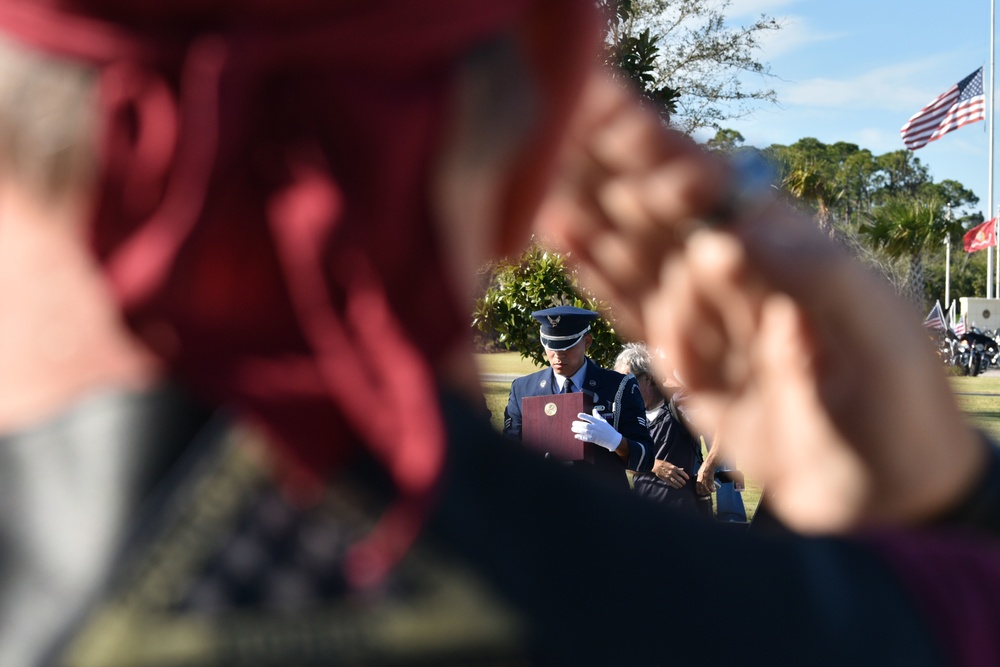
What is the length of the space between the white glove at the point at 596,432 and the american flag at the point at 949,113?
20.7m

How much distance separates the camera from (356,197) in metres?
0.60

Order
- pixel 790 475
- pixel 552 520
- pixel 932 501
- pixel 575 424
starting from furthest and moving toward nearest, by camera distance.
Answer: pixel 575 424 → pixel 790 475 → pixel 932 501 → pixel 552 520

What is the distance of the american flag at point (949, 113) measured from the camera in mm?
24000

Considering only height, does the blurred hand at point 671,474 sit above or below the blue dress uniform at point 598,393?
below

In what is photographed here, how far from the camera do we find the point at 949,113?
25.5 metres

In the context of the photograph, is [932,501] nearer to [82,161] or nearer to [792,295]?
[792,295]

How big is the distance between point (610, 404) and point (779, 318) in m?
4.91

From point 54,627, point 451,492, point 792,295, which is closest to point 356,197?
point 451,492

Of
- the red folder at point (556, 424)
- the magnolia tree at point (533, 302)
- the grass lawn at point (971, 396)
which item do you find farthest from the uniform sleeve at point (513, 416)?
the grass lawn at point (971, 396)

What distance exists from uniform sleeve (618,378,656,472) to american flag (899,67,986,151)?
20.3 metres

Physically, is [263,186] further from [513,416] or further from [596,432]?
[513,416]

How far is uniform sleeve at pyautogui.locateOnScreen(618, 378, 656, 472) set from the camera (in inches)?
228

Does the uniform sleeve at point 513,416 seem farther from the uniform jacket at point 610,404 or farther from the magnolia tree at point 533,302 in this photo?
the magnolia tree at point 533,302

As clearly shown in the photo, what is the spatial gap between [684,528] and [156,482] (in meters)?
0.37
